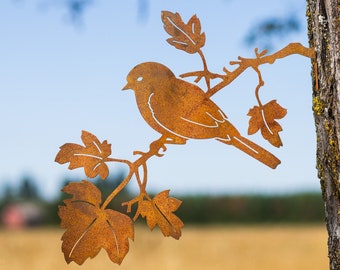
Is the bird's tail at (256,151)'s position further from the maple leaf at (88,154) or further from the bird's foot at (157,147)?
the maple leaf at (88,154)

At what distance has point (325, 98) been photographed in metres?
1.64

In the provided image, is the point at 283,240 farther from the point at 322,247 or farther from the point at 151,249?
the point at 151,249

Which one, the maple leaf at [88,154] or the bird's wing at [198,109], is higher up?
the bird's wing at [198,109]

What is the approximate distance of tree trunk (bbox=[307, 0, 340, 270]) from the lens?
1623 millimetres

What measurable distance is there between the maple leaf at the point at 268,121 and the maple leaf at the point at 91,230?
0.47 meters

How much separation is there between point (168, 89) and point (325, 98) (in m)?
0.45

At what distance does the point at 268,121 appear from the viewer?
1688mm

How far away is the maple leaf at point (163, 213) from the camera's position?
168 centimetres

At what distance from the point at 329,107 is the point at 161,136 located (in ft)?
1.61

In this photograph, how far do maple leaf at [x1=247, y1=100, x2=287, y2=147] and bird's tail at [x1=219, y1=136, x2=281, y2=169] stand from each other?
0.11 ft

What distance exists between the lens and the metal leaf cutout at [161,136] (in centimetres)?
169

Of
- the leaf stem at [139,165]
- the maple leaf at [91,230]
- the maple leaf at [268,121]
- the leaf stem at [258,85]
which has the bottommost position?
the maple leaf at [91,230]

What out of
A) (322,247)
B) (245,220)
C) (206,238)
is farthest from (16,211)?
(322,247)

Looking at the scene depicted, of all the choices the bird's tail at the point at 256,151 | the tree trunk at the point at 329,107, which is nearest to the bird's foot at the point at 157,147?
the bird's tail at the point at 256,151
